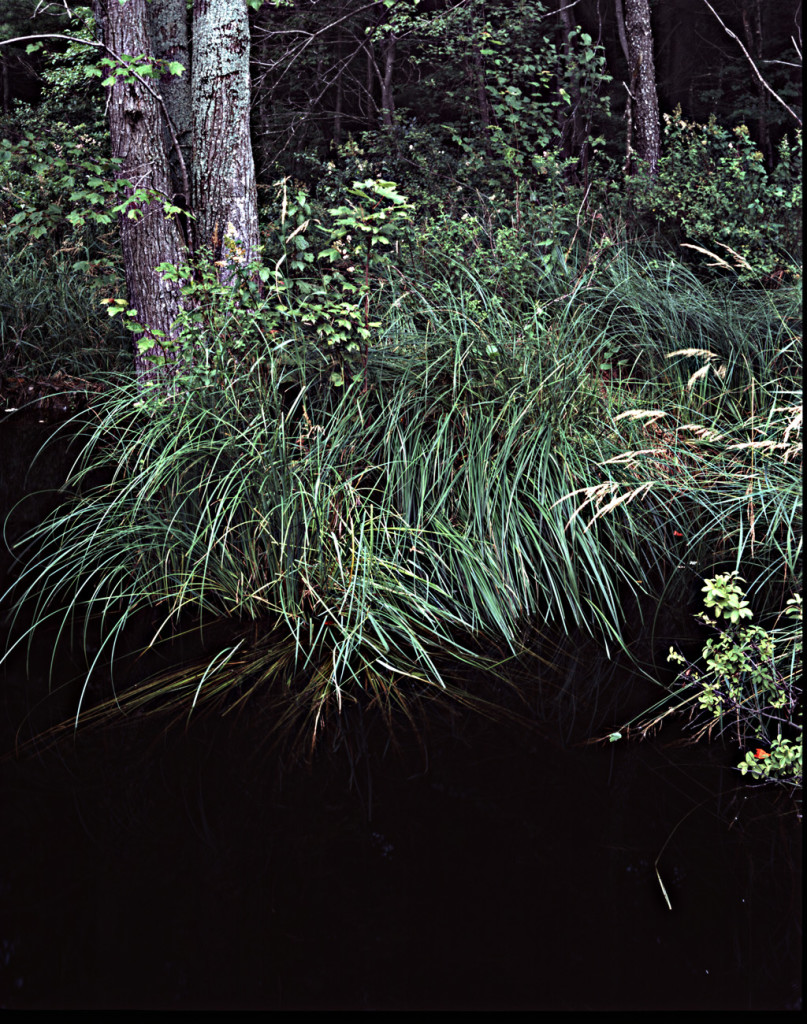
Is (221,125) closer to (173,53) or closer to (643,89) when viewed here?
(173,53)

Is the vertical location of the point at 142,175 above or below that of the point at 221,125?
below

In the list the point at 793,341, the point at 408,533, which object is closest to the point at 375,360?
the point at 408,533

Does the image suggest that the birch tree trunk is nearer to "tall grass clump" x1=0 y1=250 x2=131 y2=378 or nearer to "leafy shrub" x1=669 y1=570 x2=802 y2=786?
"tall grass clump" x1=0 y1=250 x2=131 y2=378

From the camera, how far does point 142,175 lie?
4.18 meters

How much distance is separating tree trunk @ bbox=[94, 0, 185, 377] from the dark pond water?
8.05 feet

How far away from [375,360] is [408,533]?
87cm

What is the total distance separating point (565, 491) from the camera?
10.3 feet

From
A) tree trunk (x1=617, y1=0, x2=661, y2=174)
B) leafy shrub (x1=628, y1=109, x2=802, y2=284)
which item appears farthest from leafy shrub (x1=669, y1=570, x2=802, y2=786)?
tree trunk (x1=617, y1=0, x2=661, y2=174)

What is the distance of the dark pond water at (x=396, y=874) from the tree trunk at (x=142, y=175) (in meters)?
2.45

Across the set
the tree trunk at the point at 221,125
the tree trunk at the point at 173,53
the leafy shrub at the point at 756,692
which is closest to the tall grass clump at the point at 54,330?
the tree trunk at the point at 173,53

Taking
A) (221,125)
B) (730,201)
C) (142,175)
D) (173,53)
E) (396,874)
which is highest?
(173,53)

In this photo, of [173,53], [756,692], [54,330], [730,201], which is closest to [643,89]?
[730,201]

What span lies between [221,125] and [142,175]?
524 mm

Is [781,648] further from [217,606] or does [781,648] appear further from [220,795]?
[217,606]
